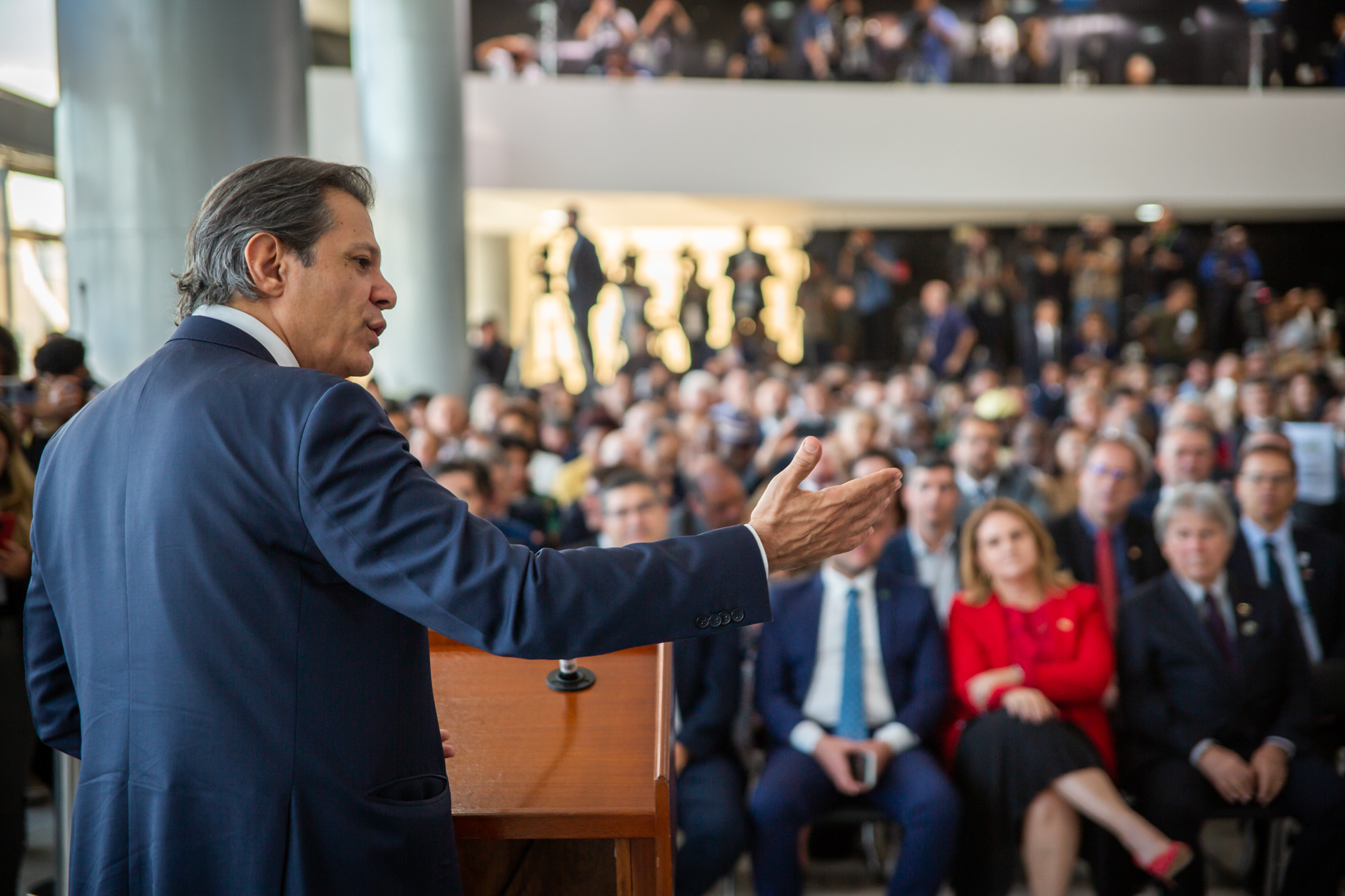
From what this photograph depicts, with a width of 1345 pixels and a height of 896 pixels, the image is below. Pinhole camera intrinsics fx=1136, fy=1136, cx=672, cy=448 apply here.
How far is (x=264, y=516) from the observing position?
114 centimetres

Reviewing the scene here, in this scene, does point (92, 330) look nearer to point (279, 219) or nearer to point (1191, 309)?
point (279, 219)

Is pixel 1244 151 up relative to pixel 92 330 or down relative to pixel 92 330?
up

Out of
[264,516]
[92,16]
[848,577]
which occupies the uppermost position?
[92,16]

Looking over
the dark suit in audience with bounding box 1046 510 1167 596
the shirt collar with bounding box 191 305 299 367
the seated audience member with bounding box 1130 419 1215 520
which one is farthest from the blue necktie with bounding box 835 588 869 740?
the shirt collar with bounding box 191 305 299 367

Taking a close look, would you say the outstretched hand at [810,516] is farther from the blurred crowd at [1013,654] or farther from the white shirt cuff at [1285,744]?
the white shirt cuff at [1285,744]

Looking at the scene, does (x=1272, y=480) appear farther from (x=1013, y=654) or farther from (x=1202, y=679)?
(x=1013, y=654)

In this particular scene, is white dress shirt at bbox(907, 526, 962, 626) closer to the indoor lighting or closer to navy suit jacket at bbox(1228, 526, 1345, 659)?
navy suit jacket at bbox(1228, 526, 1345, 659)

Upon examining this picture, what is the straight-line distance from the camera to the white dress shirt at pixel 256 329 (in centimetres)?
125

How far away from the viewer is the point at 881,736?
2.91 metres

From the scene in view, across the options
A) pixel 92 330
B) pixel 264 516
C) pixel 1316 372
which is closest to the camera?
pixel 264 516

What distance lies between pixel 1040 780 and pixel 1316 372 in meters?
7.00

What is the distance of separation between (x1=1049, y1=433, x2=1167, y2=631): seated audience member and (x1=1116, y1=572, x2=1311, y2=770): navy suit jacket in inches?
31.1

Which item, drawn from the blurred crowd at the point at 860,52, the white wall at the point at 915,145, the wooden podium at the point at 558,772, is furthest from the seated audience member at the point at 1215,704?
the blurred crowd at the point at 860,52

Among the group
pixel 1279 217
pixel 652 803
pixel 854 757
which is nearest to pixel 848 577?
pixel 854 757
